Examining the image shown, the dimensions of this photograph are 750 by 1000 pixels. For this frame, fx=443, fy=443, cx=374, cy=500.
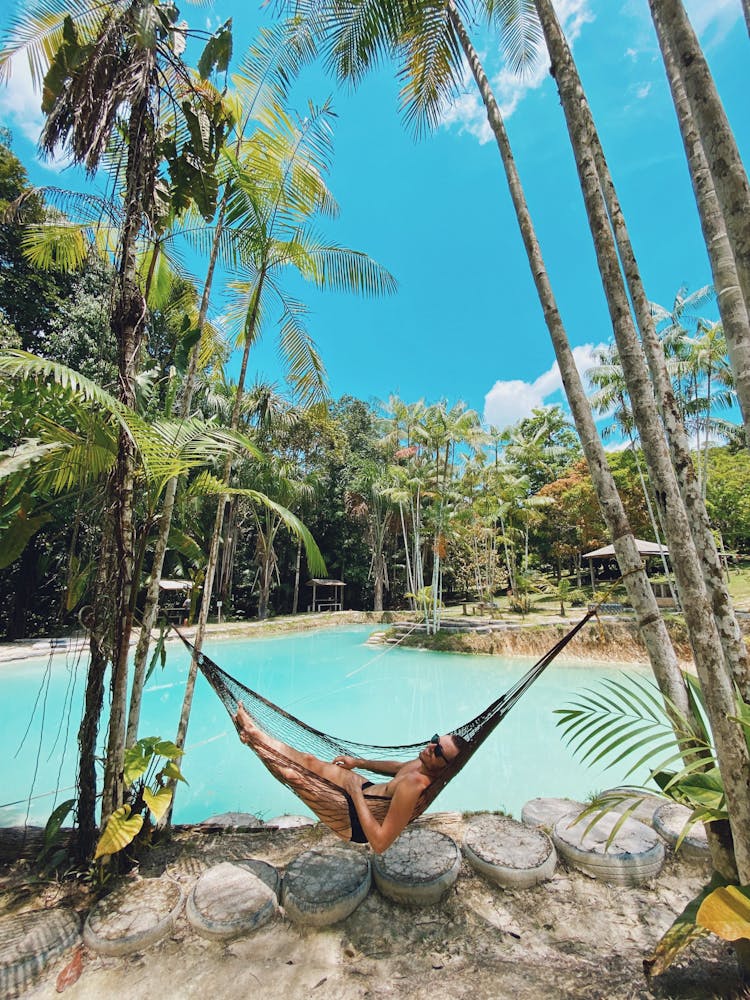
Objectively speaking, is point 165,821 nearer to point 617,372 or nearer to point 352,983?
point 352,983

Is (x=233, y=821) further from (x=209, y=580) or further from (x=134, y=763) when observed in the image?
(x=209, y=580)

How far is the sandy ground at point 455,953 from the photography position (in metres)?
1.22

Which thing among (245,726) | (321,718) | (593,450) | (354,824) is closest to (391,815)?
(354,824)

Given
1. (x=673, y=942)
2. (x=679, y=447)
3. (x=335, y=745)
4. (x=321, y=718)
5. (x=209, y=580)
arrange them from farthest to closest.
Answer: (x=321, y=718) → (x=209, y=580) → (x=335, y=745) → (x=679, y=447) → (x=673, y=942)

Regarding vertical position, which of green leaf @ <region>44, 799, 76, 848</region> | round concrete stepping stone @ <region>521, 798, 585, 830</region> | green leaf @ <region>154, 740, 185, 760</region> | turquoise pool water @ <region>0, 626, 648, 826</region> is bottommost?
A: turquoise pool water @ <region>0, 626, 648, 826</region>

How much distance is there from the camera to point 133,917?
1448mm

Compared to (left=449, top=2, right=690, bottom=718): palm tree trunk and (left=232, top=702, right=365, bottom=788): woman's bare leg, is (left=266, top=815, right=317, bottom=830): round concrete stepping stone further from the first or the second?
(left=449, top=2, right=690, bottom=718): palm tree trunk

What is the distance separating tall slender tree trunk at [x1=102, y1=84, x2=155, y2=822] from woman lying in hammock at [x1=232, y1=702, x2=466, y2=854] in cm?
46

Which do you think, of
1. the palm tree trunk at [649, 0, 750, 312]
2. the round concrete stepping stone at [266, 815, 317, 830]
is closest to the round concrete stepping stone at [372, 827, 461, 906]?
the round concrete stepping stone at [266, 815, 317, 830]

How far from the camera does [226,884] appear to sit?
1.59m

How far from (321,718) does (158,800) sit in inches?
150

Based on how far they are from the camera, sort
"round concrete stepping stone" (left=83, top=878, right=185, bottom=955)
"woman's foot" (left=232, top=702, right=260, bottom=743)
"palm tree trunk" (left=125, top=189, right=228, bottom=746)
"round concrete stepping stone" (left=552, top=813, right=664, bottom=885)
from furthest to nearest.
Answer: "palm tree trunk" (left=125, top=189, right=228, bottom=746) → "woman's foot" (left=232, top=702, right=260, bottom=743) → "round concrete stepping stone" (left=552, top=813, right=664, bottom=885) → "round concrete stepping stone" (left=83, top=878, right=185, bottom=955)

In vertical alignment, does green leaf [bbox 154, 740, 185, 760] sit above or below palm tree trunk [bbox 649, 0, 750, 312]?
below

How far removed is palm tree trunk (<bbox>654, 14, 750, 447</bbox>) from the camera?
3.63 feet
